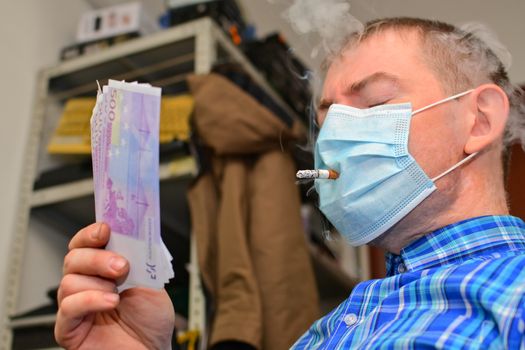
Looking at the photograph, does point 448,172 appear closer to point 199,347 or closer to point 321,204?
point 321,204

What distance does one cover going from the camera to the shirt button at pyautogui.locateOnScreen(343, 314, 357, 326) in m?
0.80

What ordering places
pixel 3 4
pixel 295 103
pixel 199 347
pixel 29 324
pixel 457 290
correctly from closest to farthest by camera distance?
pixel 457 290 < pixel 199 347 < pixel 29 324 < pixel 3 4 < pixel 295 103

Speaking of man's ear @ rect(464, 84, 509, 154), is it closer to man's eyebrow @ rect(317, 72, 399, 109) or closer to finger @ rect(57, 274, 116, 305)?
man's eyebrow @ rect(317, 72, 399, 109)

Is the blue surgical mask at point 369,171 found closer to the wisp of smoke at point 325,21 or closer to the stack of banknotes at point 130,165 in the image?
the wisp of smoke at point 325,21

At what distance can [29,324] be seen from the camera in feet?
5.51

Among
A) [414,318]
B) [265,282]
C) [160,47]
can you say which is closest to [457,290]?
[414,318]

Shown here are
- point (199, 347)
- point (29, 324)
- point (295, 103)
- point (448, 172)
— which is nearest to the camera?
point (448, 172)

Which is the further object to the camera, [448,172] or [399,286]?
[448,172]

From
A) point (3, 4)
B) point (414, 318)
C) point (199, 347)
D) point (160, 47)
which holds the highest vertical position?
point (3, 4)

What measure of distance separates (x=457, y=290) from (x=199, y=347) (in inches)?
35.9

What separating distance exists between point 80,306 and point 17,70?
1.43 metres

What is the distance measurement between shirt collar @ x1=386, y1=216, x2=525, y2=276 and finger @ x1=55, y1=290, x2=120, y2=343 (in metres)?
0.41

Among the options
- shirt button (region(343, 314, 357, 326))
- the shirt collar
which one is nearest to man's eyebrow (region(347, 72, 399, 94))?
the shirt collar

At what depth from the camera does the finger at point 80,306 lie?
2.43ft
